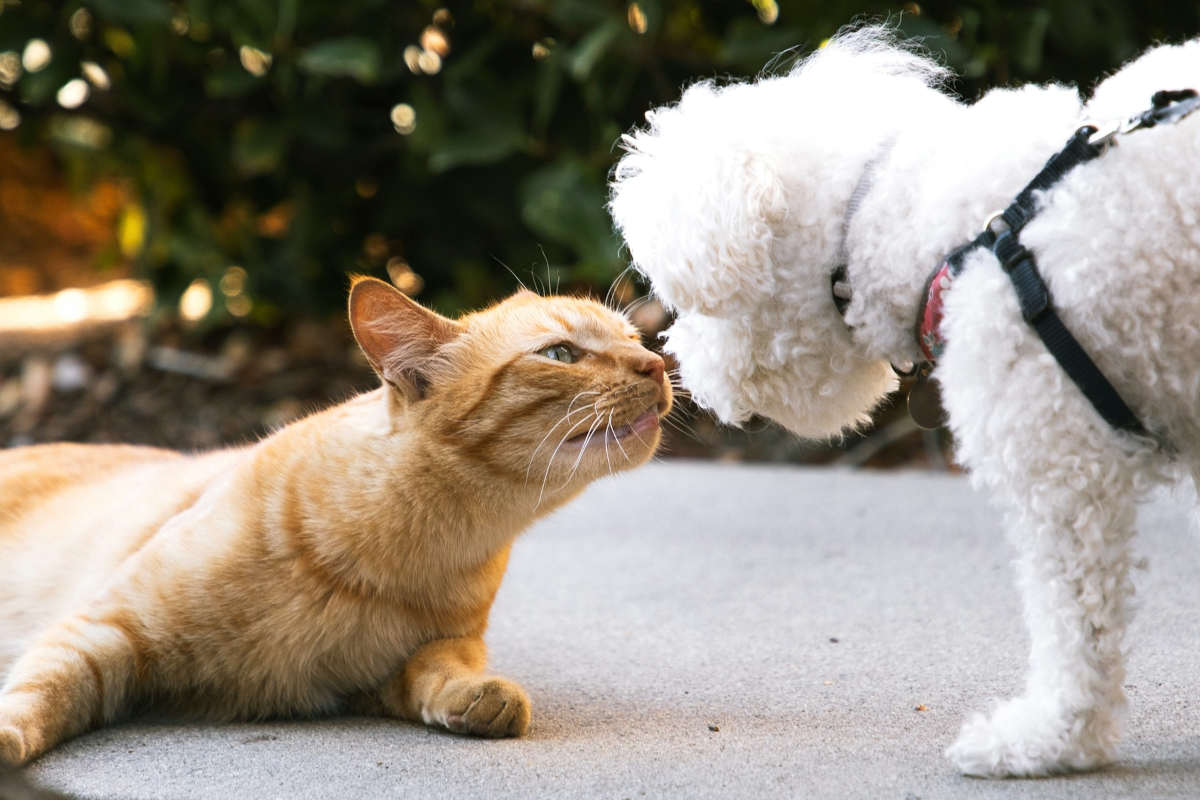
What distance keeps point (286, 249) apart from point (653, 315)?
1.31 meters

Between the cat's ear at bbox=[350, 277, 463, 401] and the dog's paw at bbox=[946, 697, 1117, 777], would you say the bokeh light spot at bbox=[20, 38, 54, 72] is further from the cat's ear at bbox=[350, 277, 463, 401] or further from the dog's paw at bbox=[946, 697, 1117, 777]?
the dog's paw at bbox=[946, 697, 1117, 777]

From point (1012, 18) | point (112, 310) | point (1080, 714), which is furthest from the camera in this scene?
point (112, 310)

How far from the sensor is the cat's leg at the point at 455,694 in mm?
1628

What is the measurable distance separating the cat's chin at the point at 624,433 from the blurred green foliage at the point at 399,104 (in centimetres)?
174

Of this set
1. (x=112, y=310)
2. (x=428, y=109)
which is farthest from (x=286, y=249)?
(x=112, y=310)

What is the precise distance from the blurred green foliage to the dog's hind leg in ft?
6.74

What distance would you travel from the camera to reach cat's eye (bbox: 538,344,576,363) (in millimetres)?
1783

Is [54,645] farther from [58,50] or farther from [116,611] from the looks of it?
[58,50]

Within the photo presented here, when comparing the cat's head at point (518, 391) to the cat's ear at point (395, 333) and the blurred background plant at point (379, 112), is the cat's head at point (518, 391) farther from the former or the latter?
the blurred background plant at point (379, 112)

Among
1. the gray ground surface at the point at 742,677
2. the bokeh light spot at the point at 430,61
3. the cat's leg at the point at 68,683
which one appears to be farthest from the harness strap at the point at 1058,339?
the bokeh light spot at the point at 430,61

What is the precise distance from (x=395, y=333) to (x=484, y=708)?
0.53m

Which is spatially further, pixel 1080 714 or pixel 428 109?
pixel 428 109

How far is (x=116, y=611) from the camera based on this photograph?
1.69m

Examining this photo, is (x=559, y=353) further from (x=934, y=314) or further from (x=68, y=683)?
(x=68, y=683)
